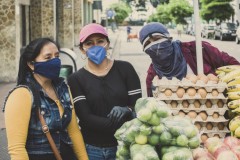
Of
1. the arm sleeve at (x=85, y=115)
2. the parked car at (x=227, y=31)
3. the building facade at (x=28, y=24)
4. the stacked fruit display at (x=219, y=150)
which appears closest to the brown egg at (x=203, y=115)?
the stacked fruit display at (x=219, y=150)

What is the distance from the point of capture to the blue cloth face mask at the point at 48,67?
10.5ft

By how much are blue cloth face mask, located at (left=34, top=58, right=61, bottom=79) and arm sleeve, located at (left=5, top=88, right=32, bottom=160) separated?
0.25 meters

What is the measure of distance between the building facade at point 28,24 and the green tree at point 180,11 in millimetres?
47994

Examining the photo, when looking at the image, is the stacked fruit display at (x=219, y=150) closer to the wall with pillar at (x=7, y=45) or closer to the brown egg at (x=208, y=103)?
the brown egg at (x=208, y=103)

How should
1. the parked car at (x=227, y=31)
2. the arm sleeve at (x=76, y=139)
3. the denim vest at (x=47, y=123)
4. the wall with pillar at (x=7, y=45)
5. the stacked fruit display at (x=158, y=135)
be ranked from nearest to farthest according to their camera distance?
the stacked fruit display at (x=158, y=135) → the denim vest at (x=47, y=123) → the arm sleeve at (x=76, y=139) → the wall with pillar at (x=7, y=45) → the parked car at (x=227, y=31)

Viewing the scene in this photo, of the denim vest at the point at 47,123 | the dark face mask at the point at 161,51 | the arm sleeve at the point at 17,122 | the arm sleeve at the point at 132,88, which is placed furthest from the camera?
the dark face mask at the point at 161,51

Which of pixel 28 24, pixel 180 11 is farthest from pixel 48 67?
pixel 180 11

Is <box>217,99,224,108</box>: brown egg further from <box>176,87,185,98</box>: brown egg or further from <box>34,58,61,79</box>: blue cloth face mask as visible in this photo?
<box>34,58,61,79</box>: blue cloth face mask

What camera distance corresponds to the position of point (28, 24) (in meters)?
20.5

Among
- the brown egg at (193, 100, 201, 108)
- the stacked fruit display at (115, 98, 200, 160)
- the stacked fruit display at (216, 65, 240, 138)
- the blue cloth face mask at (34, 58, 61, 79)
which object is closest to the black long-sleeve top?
the blue cloth face mask at (34, 58, 61, 79)

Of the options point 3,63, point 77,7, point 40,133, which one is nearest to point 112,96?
point 40,133

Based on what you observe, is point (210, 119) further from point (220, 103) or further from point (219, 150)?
point (219, 150)

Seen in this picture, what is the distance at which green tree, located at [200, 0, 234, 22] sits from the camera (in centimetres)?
5116

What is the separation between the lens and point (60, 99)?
3.32 metres
